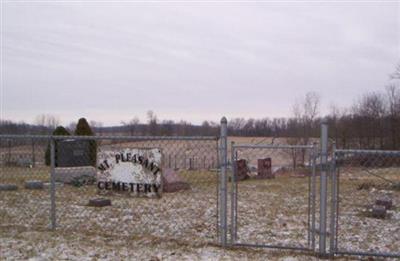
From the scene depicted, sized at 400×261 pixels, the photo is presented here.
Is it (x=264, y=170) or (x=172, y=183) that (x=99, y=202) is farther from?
(x=264, y=170)

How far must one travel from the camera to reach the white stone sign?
745 centimetres

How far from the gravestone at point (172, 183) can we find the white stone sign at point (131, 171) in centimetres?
717

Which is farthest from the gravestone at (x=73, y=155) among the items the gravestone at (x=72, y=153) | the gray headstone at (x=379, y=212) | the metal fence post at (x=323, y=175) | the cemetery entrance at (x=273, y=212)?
the metal fence post at (x=323, y=175)

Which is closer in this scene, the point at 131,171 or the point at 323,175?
the point at 323,175

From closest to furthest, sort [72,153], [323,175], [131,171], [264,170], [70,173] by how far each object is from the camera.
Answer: [323,175] < [131,171] < [70,173] < [72,153] < [264,170]

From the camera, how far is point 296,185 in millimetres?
17688

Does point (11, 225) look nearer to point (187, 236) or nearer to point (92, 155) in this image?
point (187, 236)

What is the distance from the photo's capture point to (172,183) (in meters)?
15.2

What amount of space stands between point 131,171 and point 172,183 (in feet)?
25.3

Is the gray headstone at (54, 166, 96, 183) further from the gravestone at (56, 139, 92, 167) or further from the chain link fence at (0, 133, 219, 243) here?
the gravestone at (56, 139, 92, 167)

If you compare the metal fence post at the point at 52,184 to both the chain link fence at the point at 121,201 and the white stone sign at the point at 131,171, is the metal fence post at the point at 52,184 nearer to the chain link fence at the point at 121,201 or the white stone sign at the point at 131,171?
the chain link fence at the point at 121,201

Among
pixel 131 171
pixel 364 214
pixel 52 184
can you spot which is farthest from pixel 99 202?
pixel 364 214

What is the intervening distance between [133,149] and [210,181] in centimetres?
1012

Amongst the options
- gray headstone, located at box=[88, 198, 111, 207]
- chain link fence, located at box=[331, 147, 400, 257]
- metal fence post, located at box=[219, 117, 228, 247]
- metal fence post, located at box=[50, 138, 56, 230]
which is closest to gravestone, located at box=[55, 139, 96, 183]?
gray headstone, located at box=[88, 198, 111, 207]
